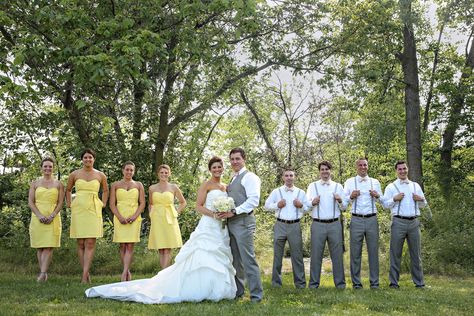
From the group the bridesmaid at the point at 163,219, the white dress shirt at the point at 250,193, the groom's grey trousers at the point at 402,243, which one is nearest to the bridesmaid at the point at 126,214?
the bridesmaid at the point at 163,219

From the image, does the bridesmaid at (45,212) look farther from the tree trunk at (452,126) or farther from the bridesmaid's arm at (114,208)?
the tree trunk at (452,126)

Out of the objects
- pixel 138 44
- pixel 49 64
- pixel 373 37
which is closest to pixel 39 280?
pixel 49 64

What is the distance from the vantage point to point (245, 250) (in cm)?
671

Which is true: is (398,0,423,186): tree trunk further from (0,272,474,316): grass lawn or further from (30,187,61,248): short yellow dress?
(30,187,61,248): short yellow dress

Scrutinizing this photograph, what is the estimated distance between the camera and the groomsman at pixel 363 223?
844 cm

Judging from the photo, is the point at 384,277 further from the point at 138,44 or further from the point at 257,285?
the point at 138,44

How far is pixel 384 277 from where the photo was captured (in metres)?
10.8

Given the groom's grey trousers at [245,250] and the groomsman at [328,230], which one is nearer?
the groom's grey trousers at [245,250]

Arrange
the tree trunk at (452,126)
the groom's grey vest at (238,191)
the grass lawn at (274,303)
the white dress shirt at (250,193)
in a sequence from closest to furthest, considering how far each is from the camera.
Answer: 1. the grass lawn at (274,303)
2. the white dress shirt at (250,193)
3. the groom's grey vest at (238,191)
4. the tree trunk at (452,126)

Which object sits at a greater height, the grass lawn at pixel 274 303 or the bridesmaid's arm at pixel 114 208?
the bridesmaid's arm at pixel 114 208

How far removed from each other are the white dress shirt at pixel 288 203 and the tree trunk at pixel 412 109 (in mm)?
8174

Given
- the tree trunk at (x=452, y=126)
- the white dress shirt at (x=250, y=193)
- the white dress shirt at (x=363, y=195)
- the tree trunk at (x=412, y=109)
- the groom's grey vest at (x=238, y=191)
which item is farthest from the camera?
the tree trunk at (x=452, y=126)

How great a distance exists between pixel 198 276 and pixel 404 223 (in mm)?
3770

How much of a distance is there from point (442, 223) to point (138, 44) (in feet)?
31.3
